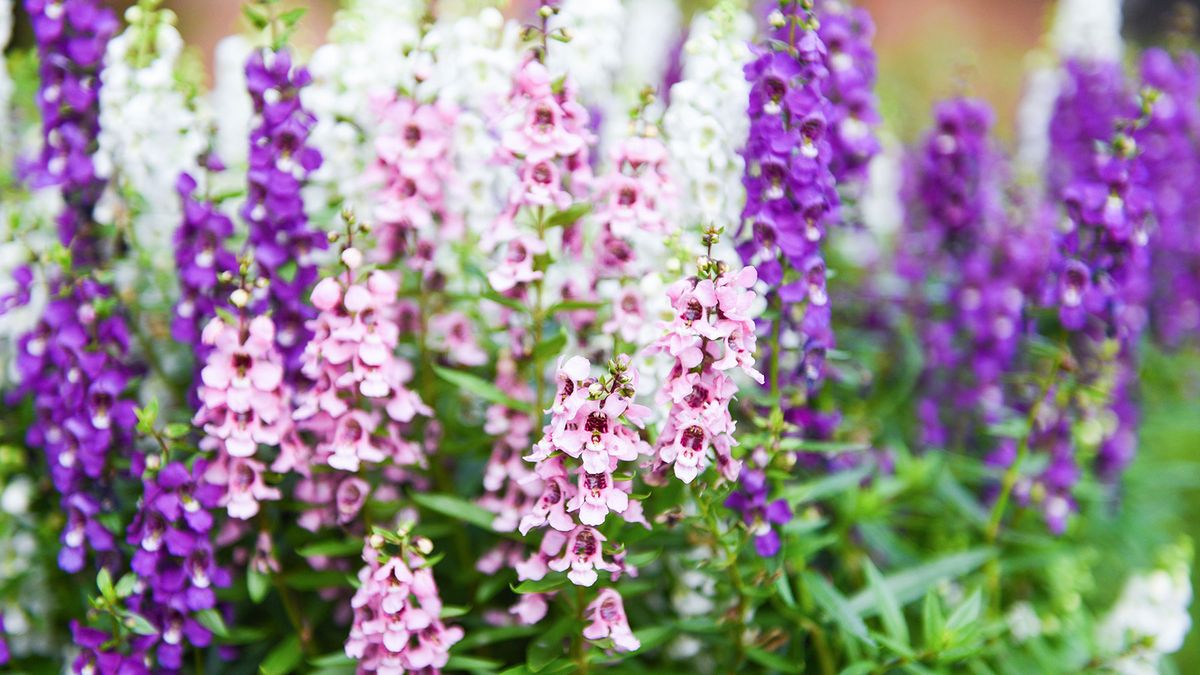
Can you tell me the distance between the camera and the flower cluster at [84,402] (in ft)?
8.92

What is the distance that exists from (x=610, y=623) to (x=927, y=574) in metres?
1.31

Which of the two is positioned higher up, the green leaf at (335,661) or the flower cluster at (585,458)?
the flower cluster at (585,458)

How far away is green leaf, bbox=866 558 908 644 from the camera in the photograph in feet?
9.27

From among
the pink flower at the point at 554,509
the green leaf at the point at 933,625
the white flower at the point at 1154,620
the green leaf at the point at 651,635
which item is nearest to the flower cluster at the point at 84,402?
the pink flower at the point at 554,509

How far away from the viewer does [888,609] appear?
288cm

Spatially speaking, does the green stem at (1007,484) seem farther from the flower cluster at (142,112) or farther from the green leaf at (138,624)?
the flower cluster at (142,112)

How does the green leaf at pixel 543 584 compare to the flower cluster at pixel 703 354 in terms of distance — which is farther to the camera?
the green leaf at pixel 543 584

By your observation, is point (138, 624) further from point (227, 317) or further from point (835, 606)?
point (835, 606)

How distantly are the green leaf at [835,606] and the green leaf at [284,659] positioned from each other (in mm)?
1488

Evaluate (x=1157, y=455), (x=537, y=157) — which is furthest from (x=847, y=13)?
(x=1157, y=455)

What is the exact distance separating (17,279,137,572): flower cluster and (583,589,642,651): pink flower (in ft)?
4.54

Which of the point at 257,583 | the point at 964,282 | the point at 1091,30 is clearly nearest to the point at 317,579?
the point at 257,583

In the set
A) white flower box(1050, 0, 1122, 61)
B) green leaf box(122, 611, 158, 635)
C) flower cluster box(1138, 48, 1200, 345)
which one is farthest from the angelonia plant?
white flower box(1050, 0, 1122, 61)

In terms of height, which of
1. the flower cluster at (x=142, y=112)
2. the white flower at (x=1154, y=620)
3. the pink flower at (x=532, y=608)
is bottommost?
the white flower at (x=1154, y=620)
